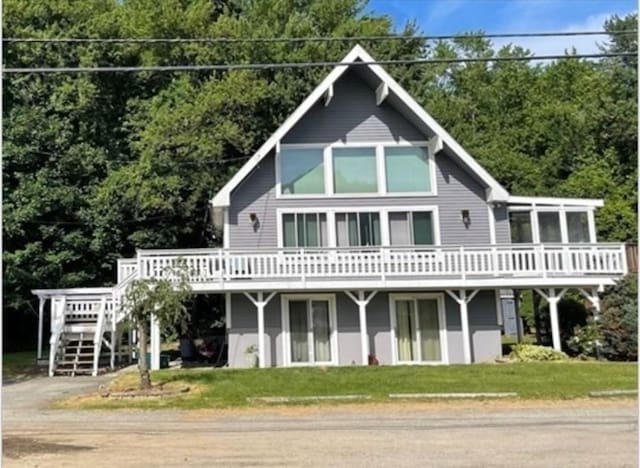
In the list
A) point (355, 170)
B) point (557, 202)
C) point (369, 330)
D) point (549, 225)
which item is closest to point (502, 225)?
point (549, 225)

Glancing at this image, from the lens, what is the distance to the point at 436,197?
20.8 m

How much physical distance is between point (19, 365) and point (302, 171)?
11.8m

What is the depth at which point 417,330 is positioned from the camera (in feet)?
64.7

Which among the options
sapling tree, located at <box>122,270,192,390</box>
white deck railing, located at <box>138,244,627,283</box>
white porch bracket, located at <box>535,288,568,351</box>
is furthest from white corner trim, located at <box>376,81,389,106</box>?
sapling tree, located at <box>122,270,192,390</box>

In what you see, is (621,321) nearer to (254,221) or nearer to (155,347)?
(254,221)

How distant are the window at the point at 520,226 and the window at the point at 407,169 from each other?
3.22 meters

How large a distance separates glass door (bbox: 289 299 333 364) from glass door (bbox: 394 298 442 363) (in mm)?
2181

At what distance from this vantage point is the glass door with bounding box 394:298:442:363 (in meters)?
19.5

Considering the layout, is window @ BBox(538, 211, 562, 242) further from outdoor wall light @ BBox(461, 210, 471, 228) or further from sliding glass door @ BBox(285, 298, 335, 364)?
sliding glass door @ BBox(285, 298, 335, 364)

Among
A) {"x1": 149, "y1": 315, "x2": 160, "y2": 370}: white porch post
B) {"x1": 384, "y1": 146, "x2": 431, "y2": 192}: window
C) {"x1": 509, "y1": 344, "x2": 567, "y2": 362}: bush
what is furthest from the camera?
{"x1": 384, "y1": 146, "x2": 431, "y2": 192}: window

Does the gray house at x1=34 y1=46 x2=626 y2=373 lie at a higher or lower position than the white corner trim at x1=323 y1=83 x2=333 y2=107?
lower

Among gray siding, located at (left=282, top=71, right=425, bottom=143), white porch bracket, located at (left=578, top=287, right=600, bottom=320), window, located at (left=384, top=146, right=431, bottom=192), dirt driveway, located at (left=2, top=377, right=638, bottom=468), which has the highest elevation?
gray siding, located at (left=282, top=71, right=425, bottom=143)

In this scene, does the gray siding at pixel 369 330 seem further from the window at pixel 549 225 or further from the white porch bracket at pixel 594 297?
the window at pixel 549 225

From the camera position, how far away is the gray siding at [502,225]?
20.5 metres
